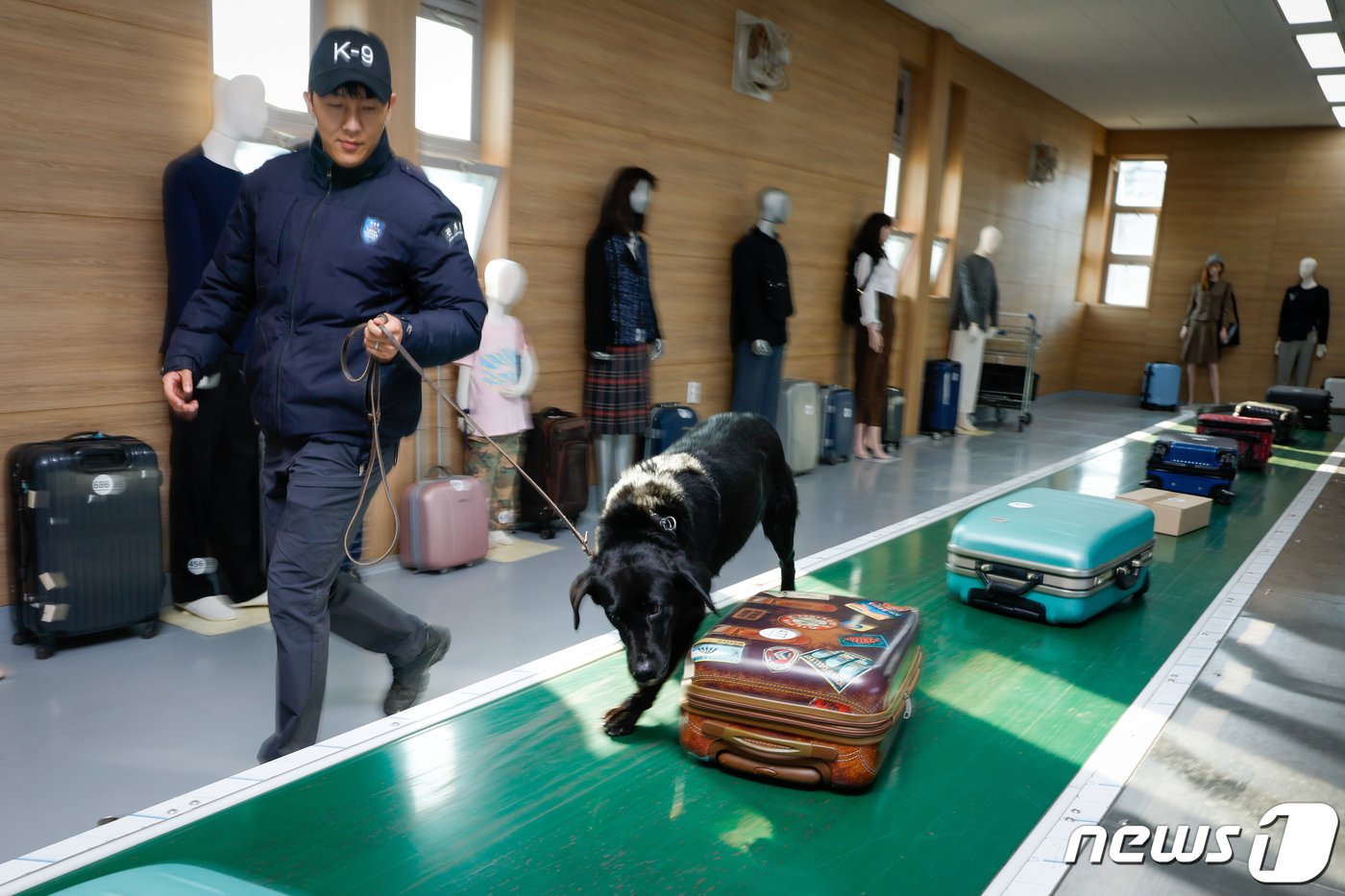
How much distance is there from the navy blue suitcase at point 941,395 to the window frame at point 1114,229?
597cm

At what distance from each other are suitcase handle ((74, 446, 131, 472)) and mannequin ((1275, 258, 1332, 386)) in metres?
12.8

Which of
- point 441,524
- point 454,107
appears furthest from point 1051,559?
point 454,107

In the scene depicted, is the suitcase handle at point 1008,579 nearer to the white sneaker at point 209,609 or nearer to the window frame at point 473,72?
the white sneaker at point 209,609

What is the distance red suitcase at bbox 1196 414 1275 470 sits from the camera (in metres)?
6.55

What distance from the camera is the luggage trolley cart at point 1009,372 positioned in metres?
9.91

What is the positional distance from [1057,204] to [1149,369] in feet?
8.02

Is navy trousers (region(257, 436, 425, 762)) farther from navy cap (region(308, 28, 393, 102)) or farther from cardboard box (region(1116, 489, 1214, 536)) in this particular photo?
cardboard box (region(1116, 489, 1214, 536))

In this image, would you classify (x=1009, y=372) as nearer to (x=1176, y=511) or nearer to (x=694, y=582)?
(x=1176, y=511)

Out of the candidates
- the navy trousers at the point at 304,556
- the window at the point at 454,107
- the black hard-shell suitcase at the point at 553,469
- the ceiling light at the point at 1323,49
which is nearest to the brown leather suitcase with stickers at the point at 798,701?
the navy trousers at the point at 304,556

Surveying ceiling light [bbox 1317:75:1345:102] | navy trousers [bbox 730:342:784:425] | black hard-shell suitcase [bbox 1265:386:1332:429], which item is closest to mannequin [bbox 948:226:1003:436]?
black hard-shell suitcase [bbox 1265:386:1332:429]

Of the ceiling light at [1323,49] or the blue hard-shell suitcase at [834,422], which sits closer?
the blue hard-shell suitcase at [834,422]

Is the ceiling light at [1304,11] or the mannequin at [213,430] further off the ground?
the ceiling light at [1304,11]

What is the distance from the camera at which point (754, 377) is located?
6.55 meters

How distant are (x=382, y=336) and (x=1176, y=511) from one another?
373 centimetres
